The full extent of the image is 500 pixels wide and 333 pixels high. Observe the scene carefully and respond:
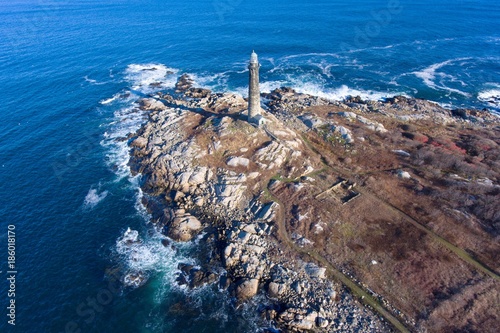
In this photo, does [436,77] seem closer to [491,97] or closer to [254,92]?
[491,97]

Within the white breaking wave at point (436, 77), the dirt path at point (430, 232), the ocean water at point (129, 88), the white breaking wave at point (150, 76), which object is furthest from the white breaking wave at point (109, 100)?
the white breaking wave at point (436, 77)

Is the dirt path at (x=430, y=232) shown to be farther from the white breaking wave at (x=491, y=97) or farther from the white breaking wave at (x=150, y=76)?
the white breaking wave at (x=150, y=76)

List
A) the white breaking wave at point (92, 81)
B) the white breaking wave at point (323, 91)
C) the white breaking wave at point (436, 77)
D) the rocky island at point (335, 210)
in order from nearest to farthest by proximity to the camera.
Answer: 1. the rocky island at point (335, 210)
2. the white breaking wave at point (323, 91)
3. the white breaking wave at point (436, 77)
4. the white breaking wave at point (92, 81)

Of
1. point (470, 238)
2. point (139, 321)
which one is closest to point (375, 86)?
point (470, 238)

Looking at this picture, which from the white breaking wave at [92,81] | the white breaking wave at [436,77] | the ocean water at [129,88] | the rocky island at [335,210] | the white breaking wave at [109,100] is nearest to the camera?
the rocky island at [335,210]

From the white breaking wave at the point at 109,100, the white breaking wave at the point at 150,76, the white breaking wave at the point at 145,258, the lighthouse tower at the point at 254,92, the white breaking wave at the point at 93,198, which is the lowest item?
the white breaking wave at the point at 145,258

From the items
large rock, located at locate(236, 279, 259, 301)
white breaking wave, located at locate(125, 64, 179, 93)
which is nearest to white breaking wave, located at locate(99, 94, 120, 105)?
white breaking wave, located at locate(125, 64, 179, 93)
